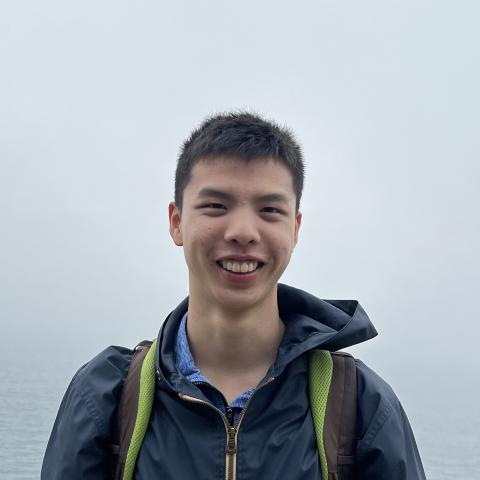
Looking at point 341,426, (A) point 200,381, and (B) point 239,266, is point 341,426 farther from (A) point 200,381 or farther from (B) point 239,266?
(B) point 239,266

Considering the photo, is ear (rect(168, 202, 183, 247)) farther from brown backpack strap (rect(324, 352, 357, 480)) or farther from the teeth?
brown backpack strap (rect(324, 352, 357, 480))

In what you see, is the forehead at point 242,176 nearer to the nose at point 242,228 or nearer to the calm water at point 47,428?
the nose at point 242,228

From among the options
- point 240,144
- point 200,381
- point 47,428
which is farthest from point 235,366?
point 47,428

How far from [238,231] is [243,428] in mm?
1008

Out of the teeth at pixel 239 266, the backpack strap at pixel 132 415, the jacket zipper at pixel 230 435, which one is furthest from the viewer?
the teeth at pixel 239 266

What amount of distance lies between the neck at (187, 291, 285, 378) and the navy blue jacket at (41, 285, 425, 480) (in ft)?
0.51

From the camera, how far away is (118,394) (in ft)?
11.6

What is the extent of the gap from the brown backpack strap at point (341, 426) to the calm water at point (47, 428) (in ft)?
153

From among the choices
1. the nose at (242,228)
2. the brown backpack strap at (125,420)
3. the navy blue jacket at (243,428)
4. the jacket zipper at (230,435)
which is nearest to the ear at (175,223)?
the nose at (242,228)

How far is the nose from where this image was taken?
134 inches

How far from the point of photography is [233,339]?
371 centimetres

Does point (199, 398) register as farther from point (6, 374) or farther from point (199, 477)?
point (6, 374)

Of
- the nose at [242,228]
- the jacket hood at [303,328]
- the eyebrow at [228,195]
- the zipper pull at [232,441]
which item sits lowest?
the zipper pull at [232,441]

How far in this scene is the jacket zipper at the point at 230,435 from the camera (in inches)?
127
